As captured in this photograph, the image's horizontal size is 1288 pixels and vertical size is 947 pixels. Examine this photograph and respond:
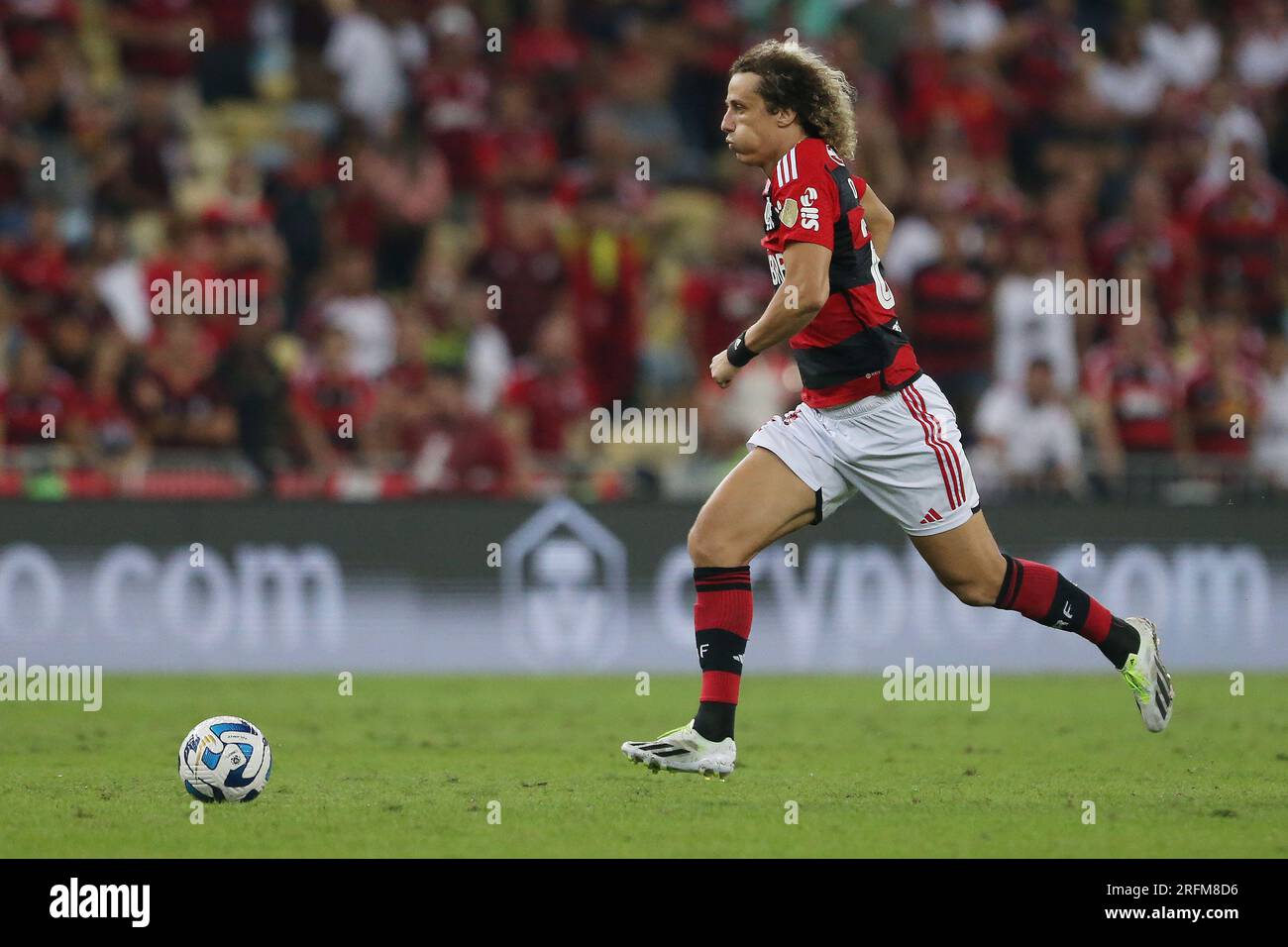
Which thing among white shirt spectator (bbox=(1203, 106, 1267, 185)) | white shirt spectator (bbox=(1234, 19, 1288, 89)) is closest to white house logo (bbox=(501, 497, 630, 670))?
white shirt spectator (bbox=(1203, 106, 1267, 185))

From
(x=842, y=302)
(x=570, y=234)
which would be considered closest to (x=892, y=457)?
(x=842, y=302)

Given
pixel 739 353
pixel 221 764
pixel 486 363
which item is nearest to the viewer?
pixel 221 764

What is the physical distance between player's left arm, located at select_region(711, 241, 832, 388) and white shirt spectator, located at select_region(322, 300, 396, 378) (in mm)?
7808

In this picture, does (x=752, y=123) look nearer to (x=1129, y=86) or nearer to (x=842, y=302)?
(x=842, y=302)

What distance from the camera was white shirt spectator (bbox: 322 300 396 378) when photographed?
48.7ft

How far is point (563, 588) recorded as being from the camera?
43.0 ft

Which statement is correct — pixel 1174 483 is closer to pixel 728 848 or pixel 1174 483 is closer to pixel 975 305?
pixel 975 305

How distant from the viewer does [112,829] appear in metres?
6.64

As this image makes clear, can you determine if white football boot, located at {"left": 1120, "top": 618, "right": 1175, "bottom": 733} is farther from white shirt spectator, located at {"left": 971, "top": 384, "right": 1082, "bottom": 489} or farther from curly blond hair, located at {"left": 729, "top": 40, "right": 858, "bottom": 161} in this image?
white shirt spectator, located at {"left": 971, "top": 384, "right": 1082, "bottom": 489}

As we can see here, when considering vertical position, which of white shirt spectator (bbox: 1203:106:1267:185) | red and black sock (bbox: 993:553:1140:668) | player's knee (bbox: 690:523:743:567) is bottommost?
red and black sock (bbox: 993:553:1140:668)

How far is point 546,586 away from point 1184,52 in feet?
31.0

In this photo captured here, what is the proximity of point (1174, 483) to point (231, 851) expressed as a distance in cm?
953

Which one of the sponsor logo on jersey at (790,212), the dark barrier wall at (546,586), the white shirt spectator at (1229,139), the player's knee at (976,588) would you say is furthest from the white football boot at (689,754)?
the white shirt spectator at (1229,139)

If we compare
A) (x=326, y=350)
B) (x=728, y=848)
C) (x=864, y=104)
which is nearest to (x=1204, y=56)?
(x=864, y=104)
